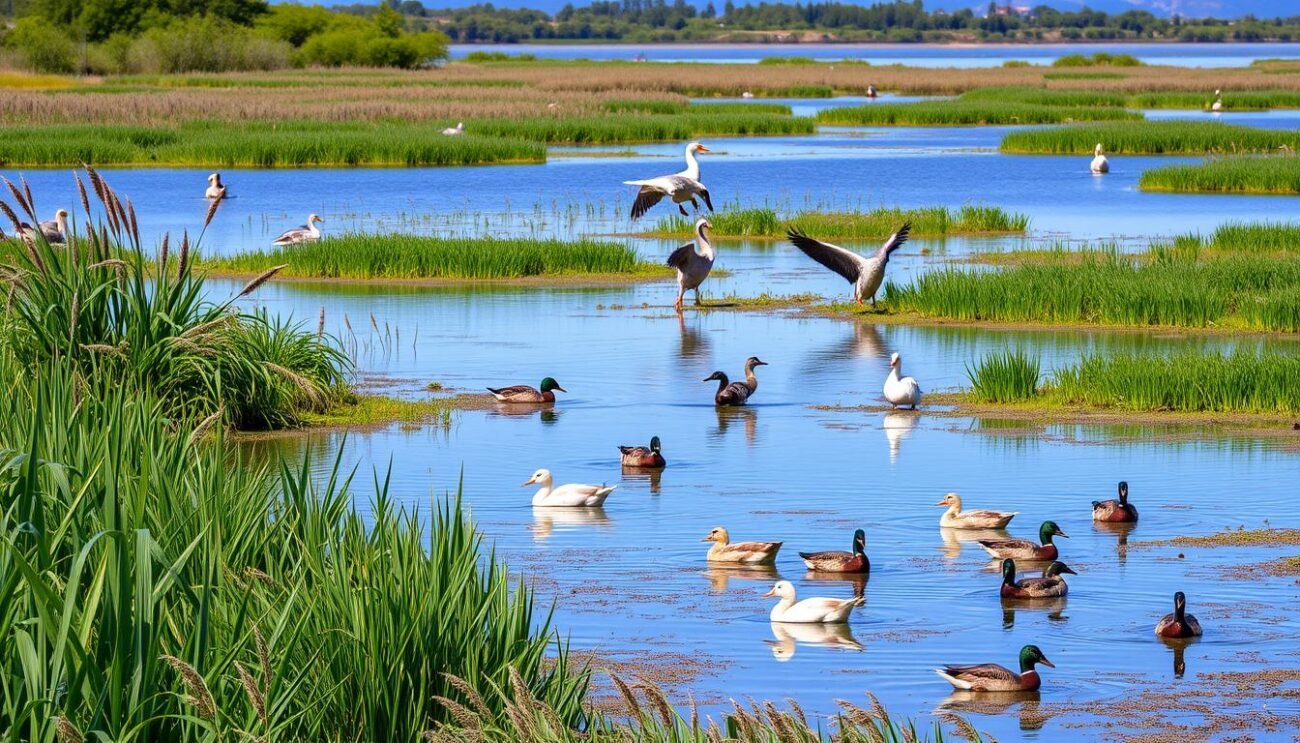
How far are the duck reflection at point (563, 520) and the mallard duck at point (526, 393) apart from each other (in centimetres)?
470

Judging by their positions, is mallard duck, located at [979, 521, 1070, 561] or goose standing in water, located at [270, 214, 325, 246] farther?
goose standing in water, located at [270, 214, 325, 246]

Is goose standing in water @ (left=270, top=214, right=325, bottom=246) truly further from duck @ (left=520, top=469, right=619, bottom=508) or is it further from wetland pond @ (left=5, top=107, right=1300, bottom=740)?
duck @ (left=520, top=469, right=619, bottom=508)

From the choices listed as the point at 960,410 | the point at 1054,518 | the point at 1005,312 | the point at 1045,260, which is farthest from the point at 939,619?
the point at 1045,260

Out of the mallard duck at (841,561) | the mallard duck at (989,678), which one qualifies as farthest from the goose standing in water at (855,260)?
the mallard duck at (989,678)

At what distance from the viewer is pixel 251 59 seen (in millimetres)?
106625

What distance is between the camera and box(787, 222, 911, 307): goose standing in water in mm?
24969

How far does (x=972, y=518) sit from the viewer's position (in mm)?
13359

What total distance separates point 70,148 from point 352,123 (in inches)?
452

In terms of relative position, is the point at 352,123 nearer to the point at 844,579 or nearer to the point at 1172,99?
the point at 1172,99

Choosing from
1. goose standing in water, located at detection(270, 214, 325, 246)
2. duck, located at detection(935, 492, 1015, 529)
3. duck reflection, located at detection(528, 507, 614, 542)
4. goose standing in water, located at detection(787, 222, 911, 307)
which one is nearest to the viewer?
duck, located at detection(935, 492, 1015, 529)

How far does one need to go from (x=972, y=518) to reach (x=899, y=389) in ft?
17.6

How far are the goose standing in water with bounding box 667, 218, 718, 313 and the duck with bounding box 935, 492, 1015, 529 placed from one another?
12576 millimetres

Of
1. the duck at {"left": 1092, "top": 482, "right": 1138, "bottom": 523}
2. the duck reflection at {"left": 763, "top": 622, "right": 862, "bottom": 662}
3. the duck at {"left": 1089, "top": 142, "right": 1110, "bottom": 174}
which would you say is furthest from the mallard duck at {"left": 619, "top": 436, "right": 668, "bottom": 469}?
the duck at {"left": 1089, "top": 142, "right": 1110, "bottom": 174}

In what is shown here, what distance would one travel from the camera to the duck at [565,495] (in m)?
14.2
